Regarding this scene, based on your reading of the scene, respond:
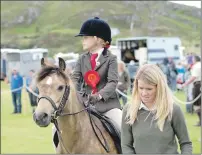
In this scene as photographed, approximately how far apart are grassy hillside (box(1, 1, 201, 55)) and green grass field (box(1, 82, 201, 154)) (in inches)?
2584

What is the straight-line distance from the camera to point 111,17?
103812mm

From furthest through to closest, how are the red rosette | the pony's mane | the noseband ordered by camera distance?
the red rosette, the pony's mane, the noseband

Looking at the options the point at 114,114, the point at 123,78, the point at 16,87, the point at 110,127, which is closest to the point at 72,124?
the point at 110,127

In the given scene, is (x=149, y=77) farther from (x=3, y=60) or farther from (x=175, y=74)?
(x=3, y=60)

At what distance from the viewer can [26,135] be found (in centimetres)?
1234

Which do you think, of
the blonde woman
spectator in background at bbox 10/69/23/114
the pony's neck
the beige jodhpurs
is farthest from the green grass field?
the blonde woman

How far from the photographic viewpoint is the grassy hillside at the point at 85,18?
3529 inches

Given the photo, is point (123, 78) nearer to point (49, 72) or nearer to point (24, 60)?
point (49, 72)

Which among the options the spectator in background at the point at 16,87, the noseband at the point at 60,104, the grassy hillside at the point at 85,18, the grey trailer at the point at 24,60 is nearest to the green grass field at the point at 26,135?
the spectator in background at the point at 16,87

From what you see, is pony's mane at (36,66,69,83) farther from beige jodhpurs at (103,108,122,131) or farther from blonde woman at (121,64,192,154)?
blonde woman at (121,64,192,154)

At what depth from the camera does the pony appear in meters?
4.55

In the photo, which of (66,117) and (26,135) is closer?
(66,117)

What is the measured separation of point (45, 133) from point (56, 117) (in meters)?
8.09

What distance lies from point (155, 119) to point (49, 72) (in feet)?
5.42
